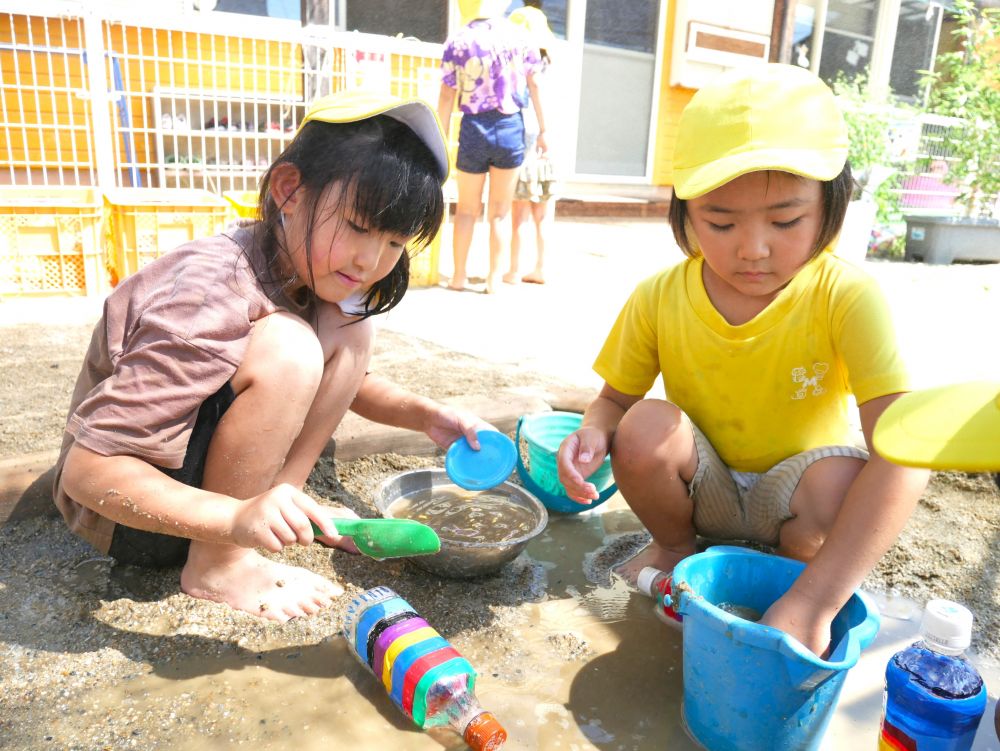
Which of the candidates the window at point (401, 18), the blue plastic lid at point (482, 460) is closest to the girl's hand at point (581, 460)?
the blue plastic lid at point (482, 460)

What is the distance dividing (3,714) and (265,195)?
97cm

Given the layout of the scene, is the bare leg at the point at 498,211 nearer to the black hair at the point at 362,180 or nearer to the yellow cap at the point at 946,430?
the black hair at the point at 362,180

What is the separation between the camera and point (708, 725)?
4.26 ft

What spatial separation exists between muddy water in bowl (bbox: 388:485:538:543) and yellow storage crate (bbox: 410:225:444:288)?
A: 10.2 feet

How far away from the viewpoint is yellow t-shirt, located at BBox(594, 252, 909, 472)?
5.10ft

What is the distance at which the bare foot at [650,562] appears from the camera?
182 cm

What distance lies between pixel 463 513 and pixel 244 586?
57 cm

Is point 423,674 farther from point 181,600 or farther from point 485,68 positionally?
point 485,68

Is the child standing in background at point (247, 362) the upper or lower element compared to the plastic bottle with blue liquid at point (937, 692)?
upper

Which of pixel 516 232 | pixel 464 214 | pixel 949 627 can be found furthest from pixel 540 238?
pixel 949 627

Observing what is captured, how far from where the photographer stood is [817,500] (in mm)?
1580

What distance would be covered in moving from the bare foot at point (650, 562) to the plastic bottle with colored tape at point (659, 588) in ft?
0.18

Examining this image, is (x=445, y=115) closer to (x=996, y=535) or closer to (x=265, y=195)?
(x=265, y=195)

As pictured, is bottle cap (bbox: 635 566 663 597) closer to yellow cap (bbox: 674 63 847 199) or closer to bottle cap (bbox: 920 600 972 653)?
bottle cap (bbox: 920 600 972 653)
